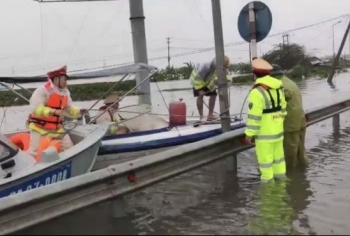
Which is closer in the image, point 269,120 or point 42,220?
point 42,220

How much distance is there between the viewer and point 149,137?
9.63 meters

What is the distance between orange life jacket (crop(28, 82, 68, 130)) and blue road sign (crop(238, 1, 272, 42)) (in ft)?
9.97

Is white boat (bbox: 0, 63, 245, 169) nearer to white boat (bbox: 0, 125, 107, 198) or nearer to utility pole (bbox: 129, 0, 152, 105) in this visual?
white boat (bbox: 0, 125, 107, 198)

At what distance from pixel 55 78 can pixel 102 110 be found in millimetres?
2041

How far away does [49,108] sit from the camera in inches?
330

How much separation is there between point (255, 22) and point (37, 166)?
4.02m

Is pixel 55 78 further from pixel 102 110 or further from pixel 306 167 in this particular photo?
pixel 306 167

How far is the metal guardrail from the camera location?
192 inches

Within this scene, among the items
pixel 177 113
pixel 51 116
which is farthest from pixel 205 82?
pixel 51 116

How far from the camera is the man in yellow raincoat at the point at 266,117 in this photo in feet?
23.8

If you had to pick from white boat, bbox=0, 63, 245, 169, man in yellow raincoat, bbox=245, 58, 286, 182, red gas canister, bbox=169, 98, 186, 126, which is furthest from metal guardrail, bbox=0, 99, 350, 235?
red gas canister, bbox=169, 98, 186, 126

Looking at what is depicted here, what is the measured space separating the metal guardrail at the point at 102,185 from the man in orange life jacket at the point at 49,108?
251cm

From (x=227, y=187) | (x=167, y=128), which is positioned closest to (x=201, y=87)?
(x=167, y=128)

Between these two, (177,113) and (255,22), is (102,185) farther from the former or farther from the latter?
(177,113)
